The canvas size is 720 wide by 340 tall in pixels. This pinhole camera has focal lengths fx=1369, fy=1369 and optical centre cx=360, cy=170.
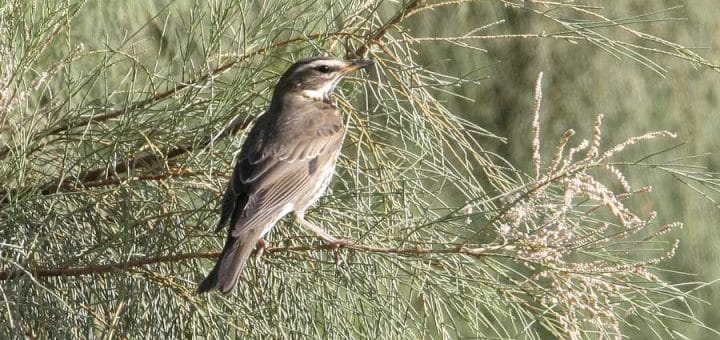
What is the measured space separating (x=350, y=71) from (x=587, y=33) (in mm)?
555

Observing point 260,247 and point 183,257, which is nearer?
point 183,257

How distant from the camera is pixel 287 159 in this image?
3.25 m

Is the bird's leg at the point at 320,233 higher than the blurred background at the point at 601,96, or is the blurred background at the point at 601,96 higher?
the bird's leg at the point at 320,233

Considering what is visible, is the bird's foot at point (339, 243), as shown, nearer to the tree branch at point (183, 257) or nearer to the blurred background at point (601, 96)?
the tree branch at point (183, 257)

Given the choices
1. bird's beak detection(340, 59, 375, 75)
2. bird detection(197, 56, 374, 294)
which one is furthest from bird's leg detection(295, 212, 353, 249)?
bird's beak detection(340, 59, 375, 75)

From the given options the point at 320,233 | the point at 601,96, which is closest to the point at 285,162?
the point at 320,233

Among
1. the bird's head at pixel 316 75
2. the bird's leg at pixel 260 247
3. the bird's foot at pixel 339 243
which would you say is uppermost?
the bird's head at pixel 316 75

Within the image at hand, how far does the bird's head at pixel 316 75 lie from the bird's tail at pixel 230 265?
511 mm

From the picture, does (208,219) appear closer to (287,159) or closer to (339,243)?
(287,159)

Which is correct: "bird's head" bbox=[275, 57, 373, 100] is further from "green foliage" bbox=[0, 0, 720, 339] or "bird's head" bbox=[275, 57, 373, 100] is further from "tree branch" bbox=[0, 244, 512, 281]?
"tree branch" bbox=[0, 244, 512, 281]

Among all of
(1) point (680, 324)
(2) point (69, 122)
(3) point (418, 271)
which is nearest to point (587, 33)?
(3) point (418, 271)

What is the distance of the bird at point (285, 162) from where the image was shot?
2703 mm

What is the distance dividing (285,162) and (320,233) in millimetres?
438

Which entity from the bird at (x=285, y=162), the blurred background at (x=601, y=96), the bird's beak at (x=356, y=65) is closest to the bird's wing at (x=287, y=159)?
the bird at (x=285, y=162)
